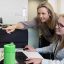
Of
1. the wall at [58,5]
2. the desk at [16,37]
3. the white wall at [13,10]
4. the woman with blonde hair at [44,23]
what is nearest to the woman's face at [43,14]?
the woman with blonde hair at [44,23]

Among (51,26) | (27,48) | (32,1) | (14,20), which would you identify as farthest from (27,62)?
(32,1)

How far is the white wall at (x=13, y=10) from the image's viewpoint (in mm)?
4195

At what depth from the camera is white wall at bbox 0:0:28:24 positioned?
4.20 metres

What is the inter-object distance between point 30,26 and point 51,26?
249 mm

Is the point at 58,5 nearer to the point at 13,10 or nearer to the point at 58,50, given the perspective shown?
the point at 13,10

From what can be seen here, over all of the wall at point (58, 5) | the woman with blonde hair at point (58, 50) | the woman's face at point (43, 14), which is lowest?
the woman with blonde hair at point (58, 50)

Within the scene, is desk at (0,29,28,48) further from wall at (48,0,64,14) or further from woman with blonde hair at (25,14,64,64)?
wall at (48,0,64,14)

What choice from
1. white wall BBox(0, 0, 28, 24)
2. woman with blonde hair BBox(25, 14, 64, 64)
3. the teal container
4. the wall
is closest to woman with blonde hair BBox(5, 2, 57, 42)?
woman with blonde hair BBox(25, 14, 64, 64)

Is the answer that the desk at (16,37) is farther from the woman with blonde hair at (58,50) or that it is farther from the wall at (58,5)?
the wall at (58,5)

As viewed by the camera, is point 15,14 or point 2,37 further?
point 15,14

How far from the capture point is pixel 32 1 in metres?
5.32

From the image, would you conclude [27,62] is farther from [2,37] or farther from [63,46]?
[2,37]

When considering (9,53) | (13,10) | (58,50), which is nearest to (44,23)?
(58,50)

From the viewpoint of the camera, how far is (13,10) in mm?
4230
